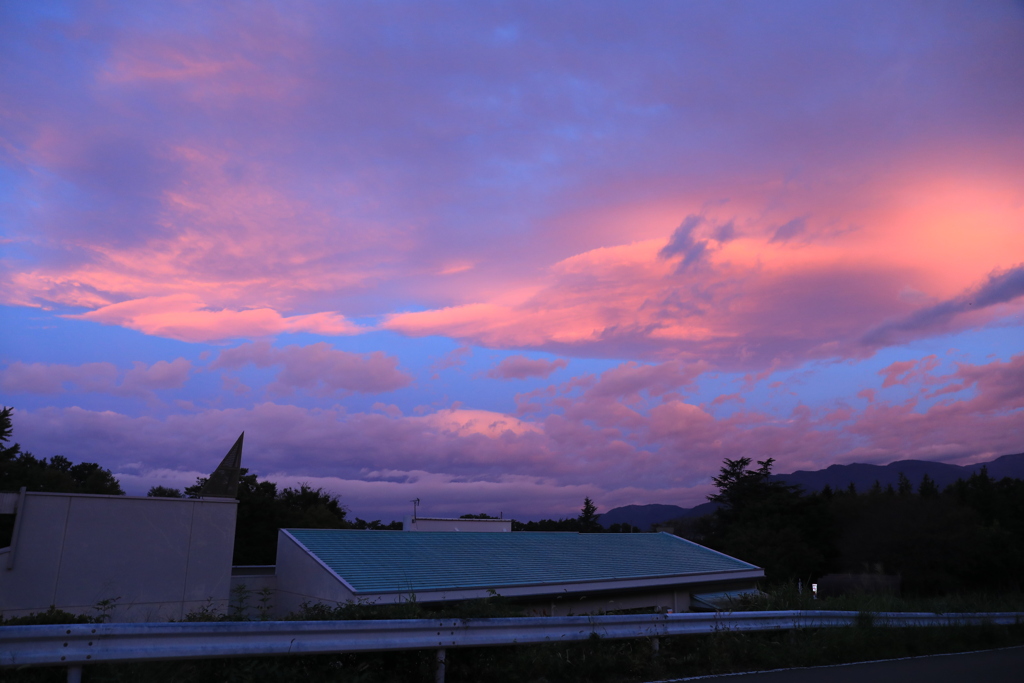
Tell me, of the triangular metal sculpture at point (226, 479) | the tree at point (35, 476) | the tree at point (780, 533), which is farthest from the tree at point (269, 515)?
the tree at point (780, 533)

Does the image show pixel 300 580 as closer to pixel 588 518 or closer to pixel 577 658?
pixel 577 658

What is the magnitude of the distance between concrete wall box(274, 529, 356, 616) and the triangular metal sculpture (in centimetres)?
273

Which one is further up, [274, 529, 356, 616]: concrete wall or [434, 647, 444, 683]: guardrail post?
[434, 647, 444, 683]: guardrail post

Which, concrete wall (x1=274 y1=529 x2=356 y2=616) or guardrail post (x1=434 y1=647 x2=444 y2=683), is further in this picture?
concrete wall (x1=274 y1=529 x2=356 y2=616)

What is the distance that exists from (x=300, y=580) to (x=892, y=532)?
43.3 meters

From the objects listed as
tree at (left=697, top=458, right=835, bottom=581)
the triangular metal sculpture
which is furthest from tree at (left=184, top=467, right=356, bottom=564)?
tree at (left=697, top=458, right=835, bottom=581)

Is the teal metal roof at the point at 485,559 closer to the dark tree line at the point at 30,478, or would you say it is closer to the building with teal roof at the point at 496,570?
the building with teal roof at the point at 496,570

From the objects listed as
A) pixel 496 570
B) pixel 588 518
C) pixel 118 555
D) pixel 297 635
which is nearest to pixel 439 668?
pixel 297 635

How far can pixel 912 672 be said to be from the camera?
907 cm

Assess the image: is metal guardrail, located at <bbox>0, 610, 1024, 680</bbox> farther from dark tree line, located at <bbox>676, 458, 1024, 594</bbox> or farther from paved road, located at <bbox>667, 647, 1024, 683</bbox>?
dark tree line, located at <bbox>676, 458, 1024, 594</bbox>

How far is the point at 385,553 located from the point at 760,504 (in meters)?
49.3

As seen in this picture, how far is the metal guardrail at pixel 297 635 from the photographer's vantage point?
4941mm

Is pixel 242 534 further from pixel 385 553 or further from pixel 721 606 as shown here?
pixel 721 606

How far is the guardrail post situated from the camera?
262 inches
